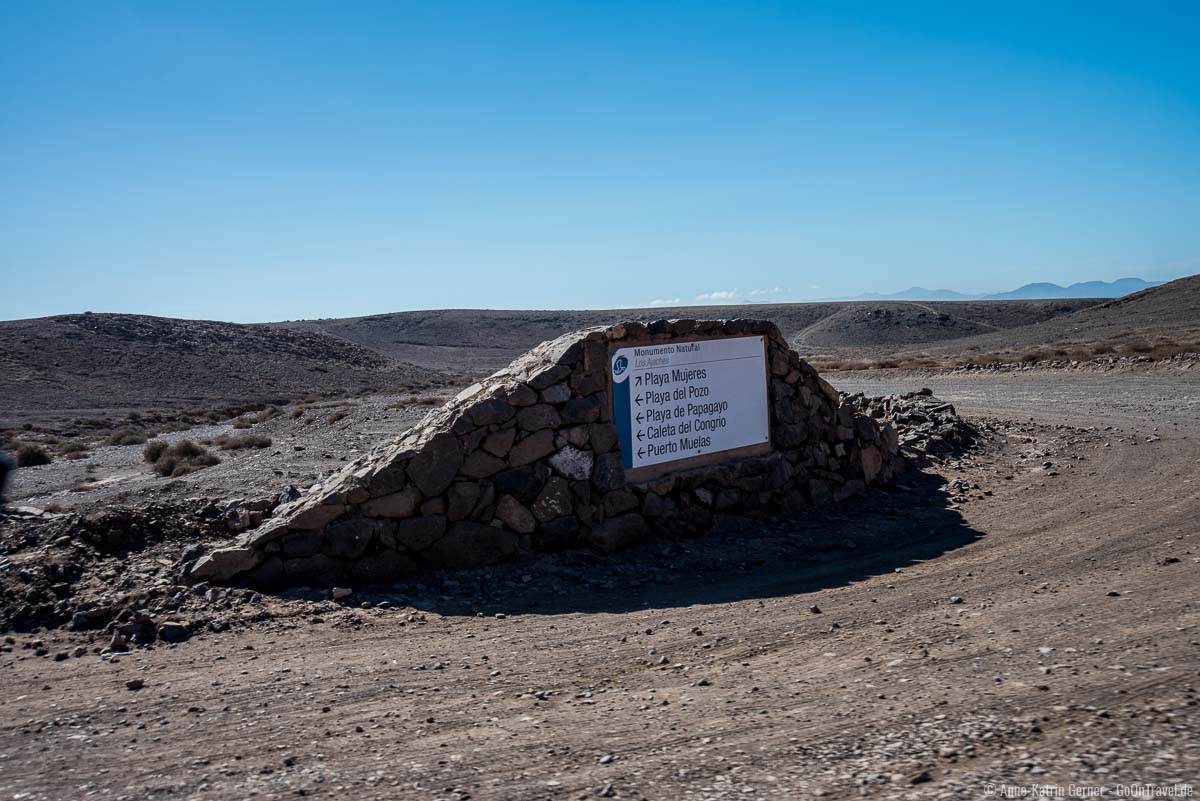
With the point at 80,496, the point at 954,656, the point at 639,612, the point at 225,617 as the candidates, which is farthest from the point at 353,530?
the point at 80,496

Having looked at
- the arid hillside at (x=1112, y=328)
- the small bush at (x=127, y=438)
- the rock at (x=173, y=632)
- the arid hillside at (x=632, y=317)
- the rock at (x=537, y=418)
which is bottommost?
the rock at (x=173, y=632)

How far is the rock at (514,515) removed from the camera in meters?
8.30

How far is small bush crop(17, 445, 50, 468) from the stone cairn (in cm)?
1716

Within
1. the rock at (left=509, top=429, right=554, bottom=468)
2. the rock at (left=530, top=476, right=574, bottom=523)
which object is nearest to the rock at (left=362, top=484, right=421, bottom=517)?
the rock at (left=509, top=429, right=554, bottom=468)

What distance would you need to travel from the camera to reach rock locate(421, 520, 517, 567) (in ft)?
26.3

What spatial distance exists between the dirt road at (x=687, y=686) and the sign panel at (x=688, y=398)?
1.21 meters

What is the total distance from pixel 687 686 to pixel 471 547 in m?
3.40

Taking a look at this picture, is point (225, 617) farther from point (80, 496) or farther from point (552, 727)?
point (80, 496)

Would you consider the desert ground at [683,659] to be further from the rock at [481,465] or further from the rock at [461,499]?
the rock at [481,465]

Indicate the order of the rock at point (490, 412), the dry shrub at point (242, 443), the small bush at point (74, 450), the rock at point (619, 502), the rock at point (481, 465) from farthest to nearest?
the small bush at point (74, 450) → the dry shrub at point (242, 443) → the rock at point (619, 502) → the rock at point (490, 412) → the rock at point (481, 465)

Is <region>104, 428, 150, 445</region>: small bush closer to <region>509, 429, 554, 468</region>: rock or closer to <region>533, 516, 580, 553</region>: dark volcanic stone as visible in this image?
<region>509, 429, 554, 468</region>: rock

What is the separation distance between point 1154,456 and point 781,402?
5.78 meters

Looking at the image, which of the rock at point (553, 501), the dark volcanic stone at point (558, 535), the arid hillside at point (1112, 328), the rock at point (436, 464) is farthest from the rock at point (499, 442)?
the arid hillside at point (1112, 328)

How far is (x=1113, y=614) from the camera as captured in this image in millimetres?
5652
